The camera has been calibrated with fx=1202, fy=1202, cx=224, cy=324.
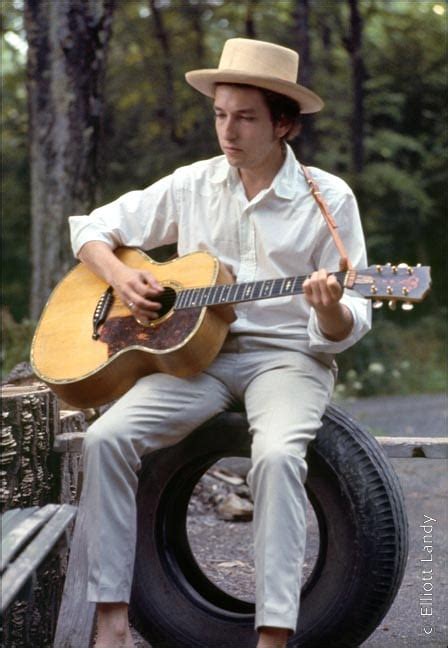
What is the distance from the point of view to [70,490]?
4.43m

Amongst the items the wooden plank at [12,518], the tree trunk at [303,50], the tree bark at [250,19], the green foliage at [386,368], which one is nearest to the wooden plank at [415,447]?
the wooden plank at [12,518]

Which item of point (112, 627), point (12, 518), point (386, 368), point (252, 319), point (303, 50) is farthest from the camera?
point (386, 368)

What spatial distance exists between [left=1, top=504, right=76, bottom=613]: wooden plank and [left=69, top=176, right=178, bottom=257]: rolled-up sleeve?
4.39ft

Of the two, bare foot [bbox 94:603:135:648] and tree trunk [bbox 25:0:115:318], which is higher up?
tree trunk [bbox 25:0:115:318]

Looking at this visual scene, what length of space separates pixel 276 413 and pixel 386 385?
860 cm

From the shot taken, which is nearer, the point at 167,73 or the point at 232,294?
the point at 232,294

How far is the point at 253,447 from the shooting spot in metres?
3.78

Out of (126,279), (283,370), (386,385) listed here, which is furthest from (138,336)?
(386,385)

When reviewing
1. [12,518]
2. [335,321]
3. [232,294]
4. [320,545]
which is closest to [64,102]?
[232,294]

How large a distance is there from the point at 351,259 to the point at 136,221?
89cm

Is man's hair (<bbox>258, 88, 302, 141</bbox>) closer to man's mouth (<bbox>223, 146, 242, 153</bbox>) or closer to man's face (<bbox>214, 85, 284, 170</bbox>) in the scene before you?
man's face (<bbox>214, 85, 284, 170</bbox>)

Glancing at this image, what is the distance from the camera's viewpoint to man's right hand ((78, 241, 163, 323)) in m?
4.16

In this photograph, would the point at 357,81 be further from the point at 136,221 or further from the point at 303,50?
the point at 136,221

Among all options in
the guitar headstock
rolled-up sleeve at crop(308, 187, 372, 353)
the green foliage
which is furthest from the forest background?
the guitar headstock
